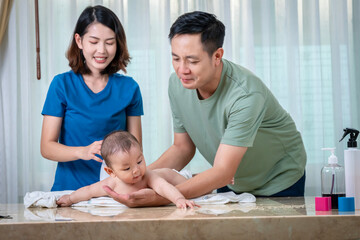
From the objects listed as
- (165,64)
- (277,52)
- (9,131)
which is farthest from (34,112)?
(277,52)

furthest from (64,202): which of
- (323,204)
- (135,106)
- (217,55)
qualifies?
(323,204)

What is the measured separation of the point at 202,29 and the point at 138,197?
2.04ft

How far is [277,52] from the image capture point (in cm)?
404

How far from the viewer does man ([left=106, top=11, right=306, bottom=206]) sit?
65.2 inches

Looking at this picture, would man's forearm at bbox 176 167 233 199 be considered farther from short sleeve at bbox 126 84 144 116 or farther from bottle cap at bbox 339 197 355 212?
short sleeve at bbox 126 84 144 116

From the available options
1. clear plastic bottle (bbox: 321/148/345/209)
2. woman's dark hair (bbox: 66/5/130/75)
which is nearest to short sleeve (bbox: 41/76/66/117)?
woman's dark hair (bbox: 66/5/130/75)

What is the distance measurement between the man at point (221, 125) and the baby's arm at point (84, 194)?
15 cm

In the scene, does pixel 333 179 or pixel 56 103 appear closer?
pixel 333 179

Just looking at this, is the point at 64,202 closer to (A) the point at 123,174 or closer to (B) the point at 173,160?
(A) the point at 123,174

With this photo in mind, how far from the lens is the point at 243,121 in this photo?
167 centimetres

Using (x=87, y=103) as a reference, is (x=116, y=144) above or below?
below

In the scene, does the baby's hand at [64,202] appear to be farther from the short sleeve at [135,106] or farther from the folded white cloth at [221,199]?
the short sleeve at [135,106]

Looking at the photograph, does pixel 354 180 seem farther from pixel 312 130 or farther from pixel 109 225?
pixel 312 130

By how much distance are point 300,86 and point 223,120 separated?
7.88ft
